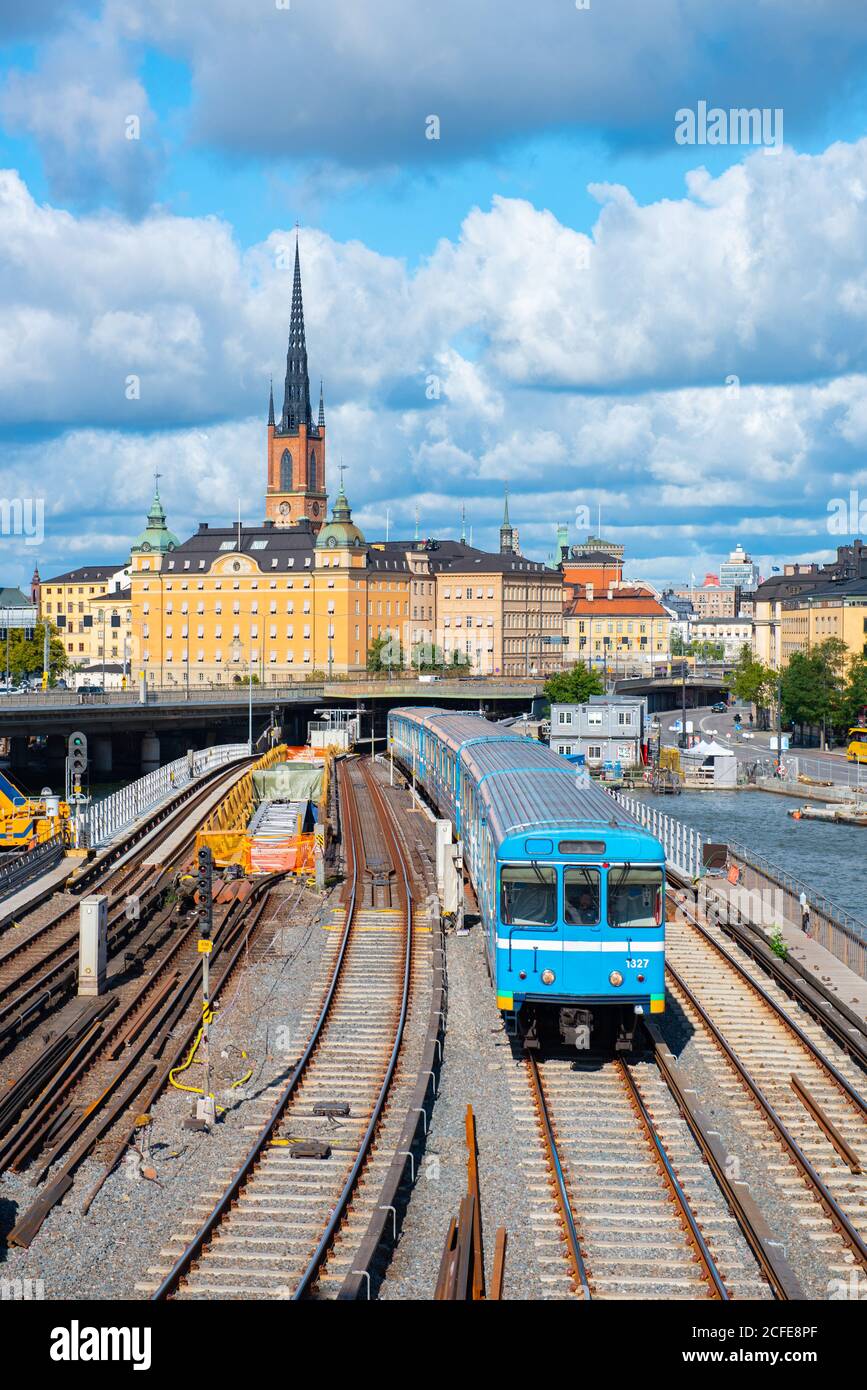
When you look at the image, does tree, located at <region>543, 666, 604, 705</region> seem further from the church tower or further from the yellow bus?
the church tower

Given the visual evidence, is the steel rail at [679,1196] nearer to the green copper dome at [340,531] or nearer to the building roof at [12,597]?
the green copper dome at [340,531]

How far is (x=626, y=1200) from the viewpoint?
1530 centimetres

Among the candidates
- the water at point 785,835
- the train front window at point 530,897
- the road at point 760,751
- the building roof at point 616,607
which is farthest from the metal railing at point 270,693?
the building roof at point 616,607

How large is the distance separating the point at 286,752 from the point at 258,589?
6704 centimetres

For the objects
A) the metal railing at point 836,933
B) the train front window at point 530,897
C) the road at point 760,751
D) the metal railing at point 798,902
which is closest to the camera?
the train front window at point 530,897

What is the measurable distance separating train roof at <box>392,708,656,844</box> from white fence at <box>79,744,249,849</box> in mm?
13424

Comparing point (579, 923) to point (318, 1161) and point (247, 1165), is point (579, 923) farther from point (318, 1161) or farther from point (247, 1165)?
point (247, 1165)

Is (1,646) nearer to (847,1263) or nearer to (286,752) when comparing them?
(286,752)

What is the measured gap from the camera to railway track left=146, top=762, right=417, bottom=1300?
13.4 m

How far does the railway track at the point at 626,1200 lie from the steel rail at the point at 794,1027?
2.56m

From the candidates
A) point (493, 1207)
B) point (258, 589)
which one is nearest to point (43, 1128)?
point (493, 1207)

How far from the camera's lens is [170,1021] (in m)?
22.5

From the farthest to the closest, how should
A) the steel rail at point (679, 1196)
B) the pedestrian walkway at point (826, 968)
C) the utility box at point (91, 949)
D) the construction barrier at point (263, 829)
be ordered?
the construction barrier at point (263, 829) → the pedestrian walkway at point (826, 968) → the utility box at point (91, 949) → the steel rail at point (679, 1196)

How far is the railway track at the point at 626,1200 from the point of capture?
1327cm
